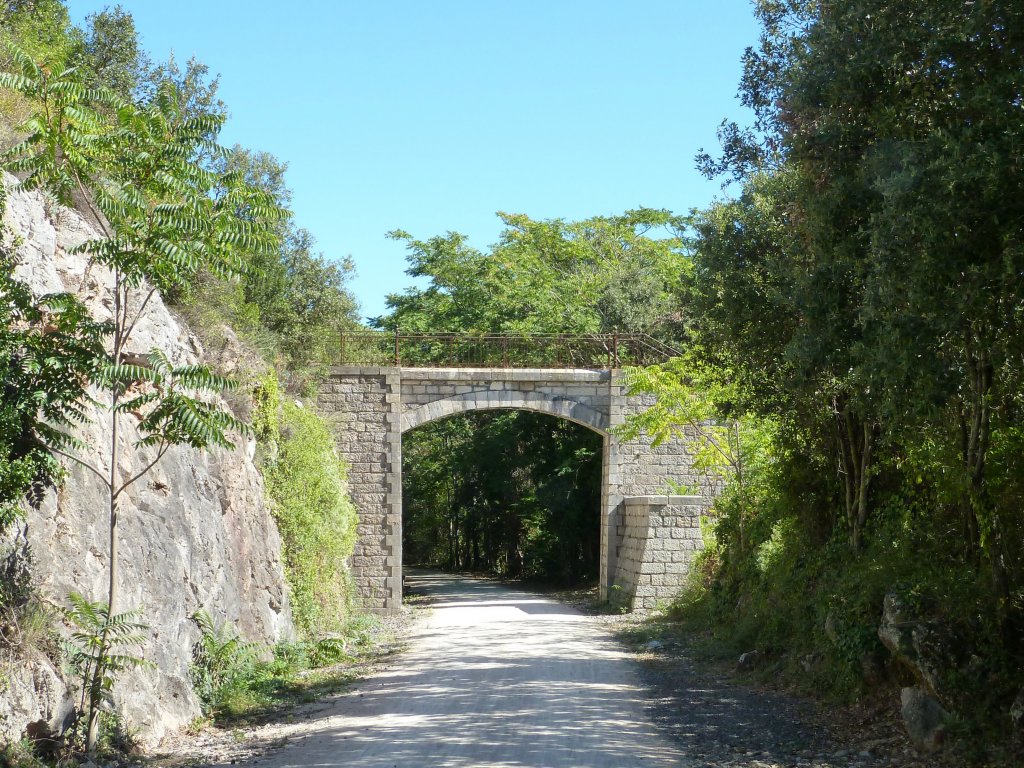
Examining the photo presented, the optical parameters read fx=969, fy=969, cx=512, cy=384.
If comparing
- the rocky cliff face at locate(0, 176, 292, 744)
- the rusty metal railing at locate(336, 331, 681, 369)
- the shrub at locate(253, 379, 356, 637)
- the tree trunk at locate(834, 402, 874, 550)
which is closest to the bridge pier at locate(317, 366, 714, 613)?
the rusty metal railing at locate(336, 331, 681, 369)

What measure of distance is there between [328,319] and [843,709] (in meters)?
12.1

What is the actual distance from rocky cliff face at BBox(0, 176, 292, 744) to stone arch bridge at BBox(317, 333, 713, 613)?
6762mm

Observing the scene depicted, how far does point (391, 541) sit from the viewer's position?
1816cm

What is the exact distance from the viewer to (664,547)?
16922mm

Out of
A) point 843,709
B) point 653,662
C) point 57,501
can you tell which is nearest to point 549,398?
point 653,662

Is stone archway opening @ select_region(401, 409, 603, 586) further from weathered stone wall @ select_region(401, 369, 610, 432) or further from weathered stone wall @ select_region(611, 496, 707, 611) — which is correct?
weathered stone wall @ select_region(611, 496, 707, 611)

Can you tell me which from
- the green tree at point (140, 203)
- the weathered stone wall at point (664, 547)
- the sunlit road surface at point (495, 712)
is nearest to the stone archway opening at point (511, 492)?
the weathered stone wall at point (664, 547)

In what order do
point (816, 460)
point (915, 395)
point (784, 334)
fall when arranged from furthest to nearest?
point (816, 460) < point (784, 334) < point (915, 395)

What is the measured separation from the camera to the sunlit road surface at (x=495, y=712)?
20.9ft

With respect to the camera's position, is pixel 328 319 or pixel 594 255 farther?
pixel 594 255

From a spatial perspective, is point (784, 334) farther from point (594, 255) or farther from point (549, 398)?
point (594, 255)

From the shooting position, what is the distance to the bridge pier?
18078 mm

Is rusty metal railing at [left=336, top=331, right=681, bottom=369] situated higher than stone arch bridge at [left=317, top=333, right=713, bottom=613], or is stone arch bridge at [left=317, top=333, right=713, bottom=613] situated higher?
rusty metal railing at [left=336, top=331, right=681, bottom=369]

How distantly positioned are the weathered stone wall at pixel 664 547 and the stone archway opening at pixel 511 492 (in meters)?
2.48
